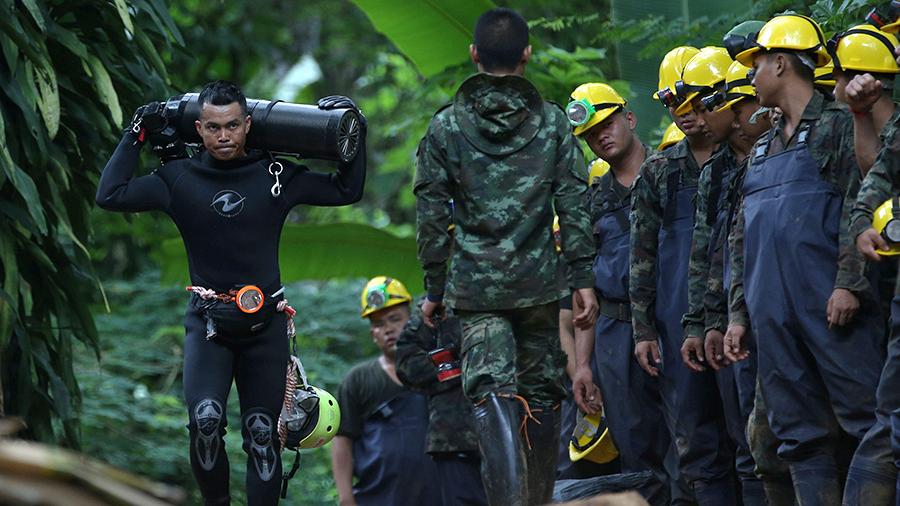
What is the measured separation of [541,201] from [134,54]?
4.10 meters

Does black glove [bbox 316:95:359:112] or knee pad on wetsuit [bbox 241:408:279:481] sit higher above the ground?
black glove [bbox 316:95:359:112]

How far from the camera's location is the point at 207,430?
6.41 m

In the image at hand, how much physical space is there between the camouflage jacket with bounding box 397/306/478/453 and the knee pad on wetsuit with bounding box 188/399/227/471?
249cm

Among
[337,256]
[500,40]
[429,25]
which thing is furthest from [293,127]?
[337,256]

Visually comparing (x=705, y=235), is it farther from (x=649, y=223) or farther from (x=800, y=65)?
(x=800, y=65)

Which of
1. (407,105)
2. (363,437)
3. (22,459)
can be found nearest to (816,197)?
(22,459)

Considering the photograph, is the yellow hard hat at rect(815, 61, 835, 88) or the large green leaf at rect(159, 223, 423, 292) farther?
the large green leaf at rect(159, 223, 423, 292)

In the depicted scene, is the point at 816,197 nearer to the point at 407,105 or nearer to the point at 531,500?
the point at 531,500

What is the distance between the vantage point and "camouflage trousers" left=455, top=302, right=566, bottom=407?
6.63 m

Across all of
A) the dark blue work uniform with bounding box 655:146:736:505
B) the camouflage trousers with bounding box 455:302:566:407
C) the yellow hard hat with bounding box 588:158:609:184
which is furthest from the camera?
the yellow hard hat with bounding box 588:158:609:184

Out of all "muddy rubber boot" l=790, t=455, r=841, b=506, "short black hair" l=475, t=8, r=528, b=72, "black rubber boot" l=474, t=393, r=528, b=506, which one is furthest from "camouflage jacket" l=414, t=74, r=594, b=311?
"muddy rubber boot" l=790, t=455, r=841, b=506

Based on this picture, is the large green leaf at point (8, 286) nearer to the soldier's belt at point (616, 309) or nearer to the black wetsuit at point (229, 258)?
the black wetsuit at point (229, 258)

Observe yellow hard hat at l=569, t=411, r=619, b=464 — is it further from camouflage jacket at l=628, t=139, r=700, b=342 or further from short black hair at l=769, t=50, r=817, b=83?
short black hair at l=769, t=50, r=817, b=83

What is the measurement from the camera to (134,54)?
9.90 meters
